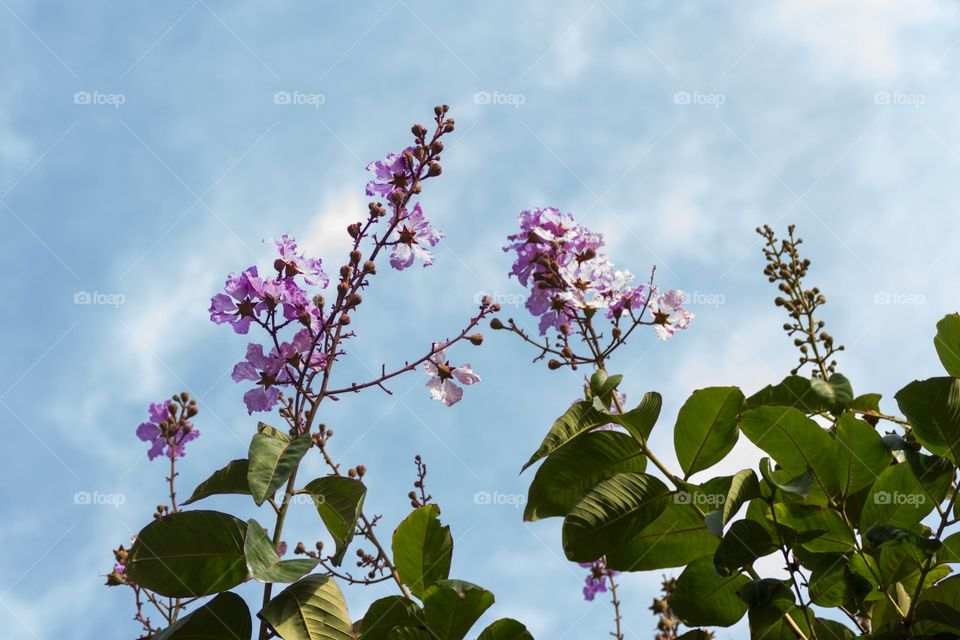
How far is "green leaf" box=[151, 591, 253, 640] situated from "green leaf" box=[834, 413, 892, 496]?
1193 mm

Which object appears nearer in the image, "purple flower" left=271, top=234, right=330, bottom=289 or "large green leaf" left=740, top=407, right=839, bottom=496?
"large green leaf" left=740, top=407, right=839, bottom=496

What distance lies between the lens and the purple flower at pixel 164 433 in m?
3.13

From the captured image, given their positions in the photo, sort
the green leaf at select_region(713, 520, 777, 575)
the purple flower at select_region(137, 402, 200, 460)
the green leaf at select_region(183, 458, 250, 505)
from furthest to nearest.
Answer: the purple flower at select_region(137, 402, 200, 460) < the green leaf at select_region(183, 458, 250, 505) < the green leaf at select_region(713, 520, 777, 575)

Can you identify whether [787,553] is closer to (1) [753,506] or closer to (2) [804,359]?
(1) [753,506]

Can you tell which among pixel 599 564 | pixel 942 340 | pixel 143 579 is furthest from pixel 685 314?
pixel 599 564

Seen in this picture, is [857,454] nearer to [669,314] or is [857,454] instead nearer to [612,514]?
[612,514]

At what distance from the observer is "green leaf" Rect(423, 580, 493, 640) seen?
151cm

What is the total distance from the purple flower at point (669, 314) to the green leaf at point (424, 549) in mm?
960

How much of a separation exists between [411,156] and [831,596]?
1449 mm

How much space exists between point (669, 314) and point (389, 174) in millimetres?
884

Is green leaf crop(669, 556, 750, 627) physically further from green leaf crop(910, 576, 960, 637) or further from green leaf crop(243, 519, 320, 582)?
green leaf crop(243, 519, 320, 582)

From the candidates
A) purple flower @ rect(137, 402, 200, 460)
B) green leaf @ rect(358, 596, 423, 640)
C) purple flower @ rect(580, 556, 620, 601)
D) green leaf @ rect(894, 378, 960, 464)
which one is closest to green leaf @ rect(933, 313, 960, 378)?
green leaf @ rect(894, 378, 960, 464)

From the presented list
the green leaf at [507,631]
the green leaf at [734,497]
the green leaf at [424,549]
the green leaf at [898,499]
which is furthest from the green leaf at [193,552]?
the green leaf at [898,499]

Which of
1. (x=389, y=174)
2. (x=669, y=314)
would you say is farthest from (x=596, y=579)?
(x=389, y=174)
